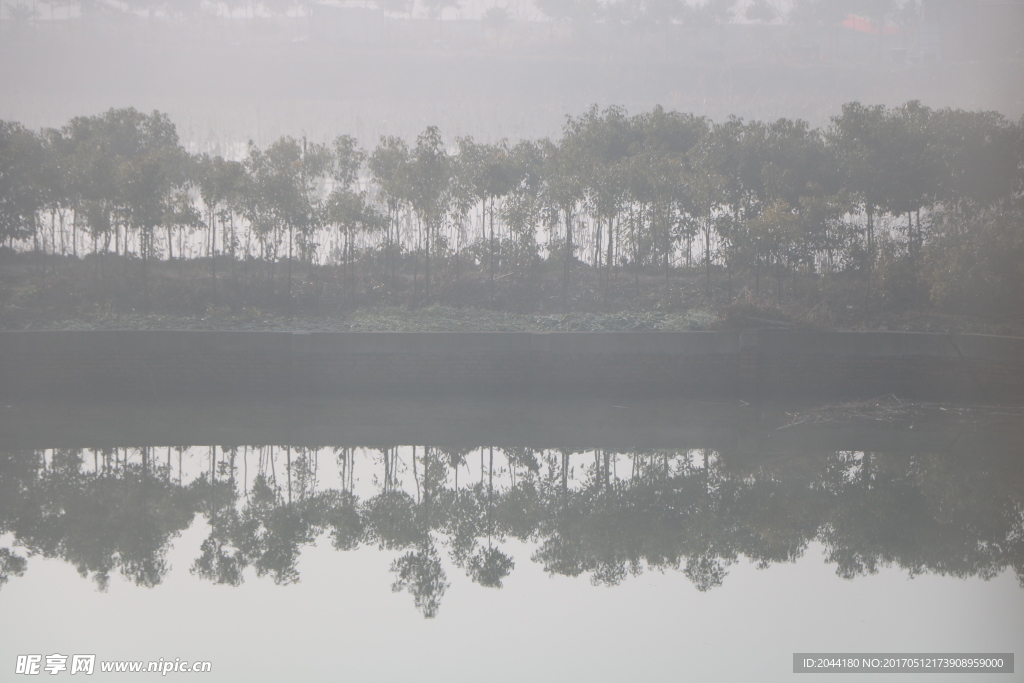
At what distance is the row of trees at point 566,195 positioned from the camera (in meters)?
12.4

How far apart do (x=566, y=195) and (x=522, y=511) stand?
8.17 m

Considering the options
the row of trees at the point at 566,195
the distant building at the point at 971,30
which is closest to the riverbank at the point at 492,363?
the row of trees at the point at 566,195

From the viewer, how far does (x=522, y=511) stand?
5.44 meters

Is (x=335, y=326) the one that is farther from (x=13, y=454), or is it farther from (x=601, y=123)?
(x=601, y=123)

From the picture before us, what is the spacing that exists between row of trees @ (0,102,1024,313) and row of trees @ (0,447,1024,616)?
6118 millimetres

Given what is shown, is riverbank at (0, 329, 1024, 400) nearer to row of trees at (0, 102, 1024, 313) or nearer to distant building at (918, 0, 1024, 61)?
row of trees at (0, 102, 1024, 313)

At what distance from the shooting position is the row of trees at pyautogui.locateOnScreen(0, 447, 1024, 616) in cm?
452

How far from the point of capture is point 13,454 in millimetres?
6559

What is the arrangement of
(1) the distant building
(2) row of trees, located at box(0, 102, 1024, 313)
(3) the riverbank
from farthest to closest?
1. (2) row of trees, located at box(0, 102, 1024, 313)
2. (3) the riverbank
3. (1) the distant building

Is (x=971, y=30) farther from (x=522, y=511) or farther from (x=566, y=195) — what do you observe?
(x=522, y=511)

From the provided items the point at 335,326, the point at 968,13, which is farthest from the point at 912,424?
the point at 335,326

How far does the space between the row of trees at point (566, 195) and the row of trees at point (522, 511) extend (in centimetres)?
612

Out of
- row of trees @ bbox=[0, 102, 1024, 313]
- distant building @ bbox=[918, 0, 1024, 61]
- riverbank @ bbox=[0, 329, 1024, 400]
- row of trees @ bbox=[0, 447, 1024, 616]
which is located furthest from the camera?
row of trees @ bbox=[0, 102, 1024, 313]

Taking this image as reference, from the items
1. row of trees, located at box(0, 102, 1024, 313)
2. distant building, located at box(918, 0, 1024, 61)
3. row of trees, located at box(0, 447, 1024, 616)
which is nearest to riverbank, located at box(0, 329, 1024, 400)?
row of trees, located at box(0, 102, 1024, 313)
